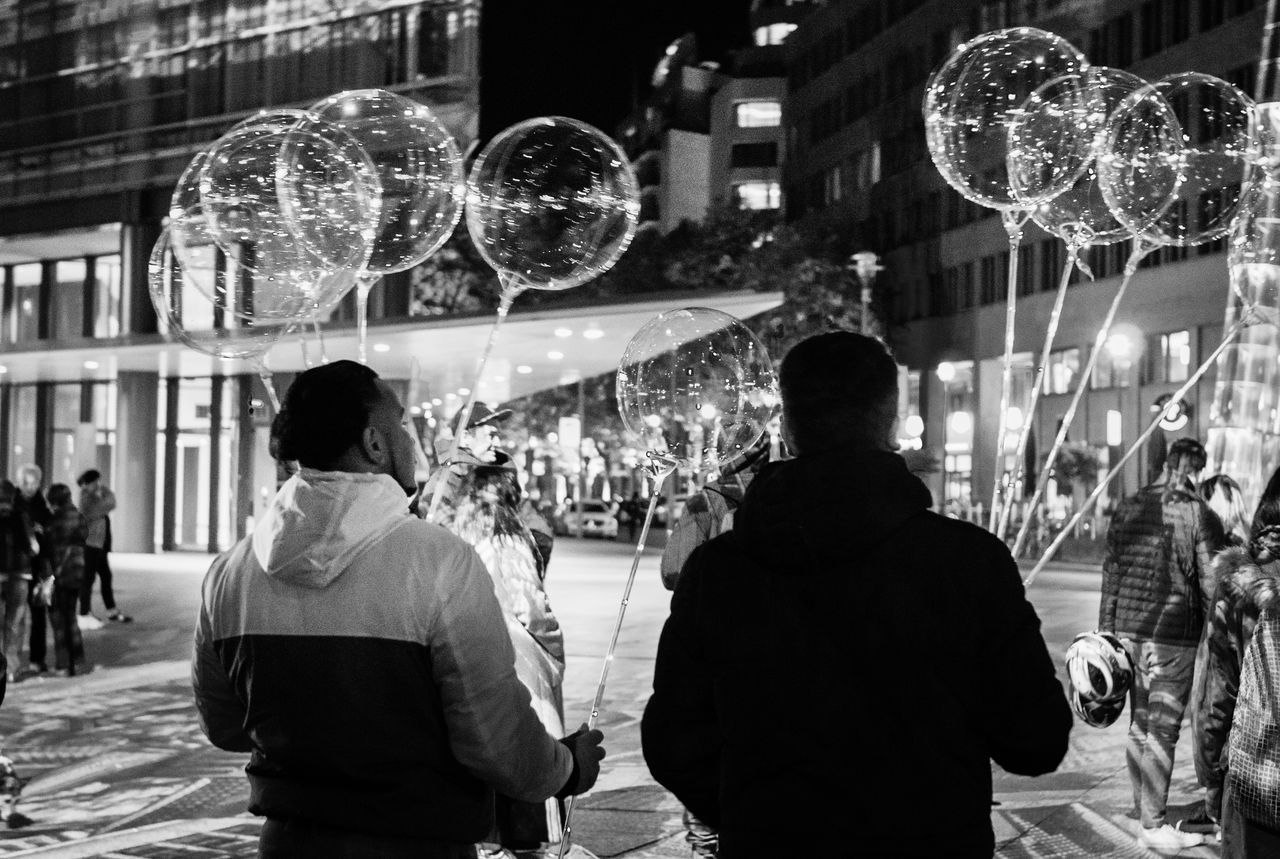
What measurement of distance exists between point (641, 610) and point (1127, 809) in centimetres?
1182

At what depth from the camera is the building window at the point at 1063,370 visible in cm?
4725

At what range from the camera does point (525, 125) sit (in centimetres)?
592

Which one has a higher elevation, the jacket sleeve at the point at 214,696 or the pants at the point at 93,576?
the jacket sleeve at the point at 214,696

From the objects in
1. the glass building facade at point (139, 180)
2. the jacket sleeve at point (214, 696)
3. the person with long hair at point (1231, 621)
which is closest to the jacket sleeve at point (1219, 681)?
the person with long hair at point (1231, 621)

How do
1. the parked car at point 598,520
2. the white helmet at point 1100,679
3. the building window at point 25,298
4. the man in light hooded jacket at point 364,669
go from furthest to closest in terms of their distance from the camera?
1. the parked car at point 598,520
2. the building window at point 25,298
3. the white helmet at point 1100,679
4. the man in light hooded jacket at point 364,669

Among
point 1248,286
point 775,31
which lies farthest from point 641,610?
point 775,31

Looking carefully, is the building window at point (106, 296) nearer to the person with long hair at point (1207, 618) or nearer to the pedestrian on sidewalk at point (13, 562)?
the pedestrian on sidewalk at point (13, 562)

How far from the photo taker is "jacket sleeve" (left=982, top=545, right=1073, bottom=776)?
2588 mm

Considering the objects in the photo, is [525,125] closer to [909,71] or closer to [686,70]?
[909,71]

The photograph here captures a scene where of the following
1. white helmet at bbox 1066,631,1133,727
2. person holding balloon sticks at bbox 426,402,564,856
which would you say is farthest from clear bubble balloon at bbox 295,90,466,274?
white helmet at bbox 1066,631,1133,727

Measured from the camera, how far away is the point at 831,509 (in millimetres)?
2602

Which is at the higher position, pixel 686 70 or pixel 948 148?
pixel 686 70

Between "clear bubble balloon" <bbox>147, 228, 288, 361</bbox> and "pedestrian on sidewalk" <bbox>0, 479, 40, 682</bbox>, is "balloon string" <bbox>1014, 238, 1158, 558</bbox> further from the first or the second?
"pedestrian on sidewalk" <bbox>0, 479, 40, 682</bbox>

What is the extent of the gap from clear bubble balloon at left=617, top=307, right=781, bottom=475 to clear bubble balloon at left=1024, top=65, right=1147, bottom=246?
1261 millimetres
